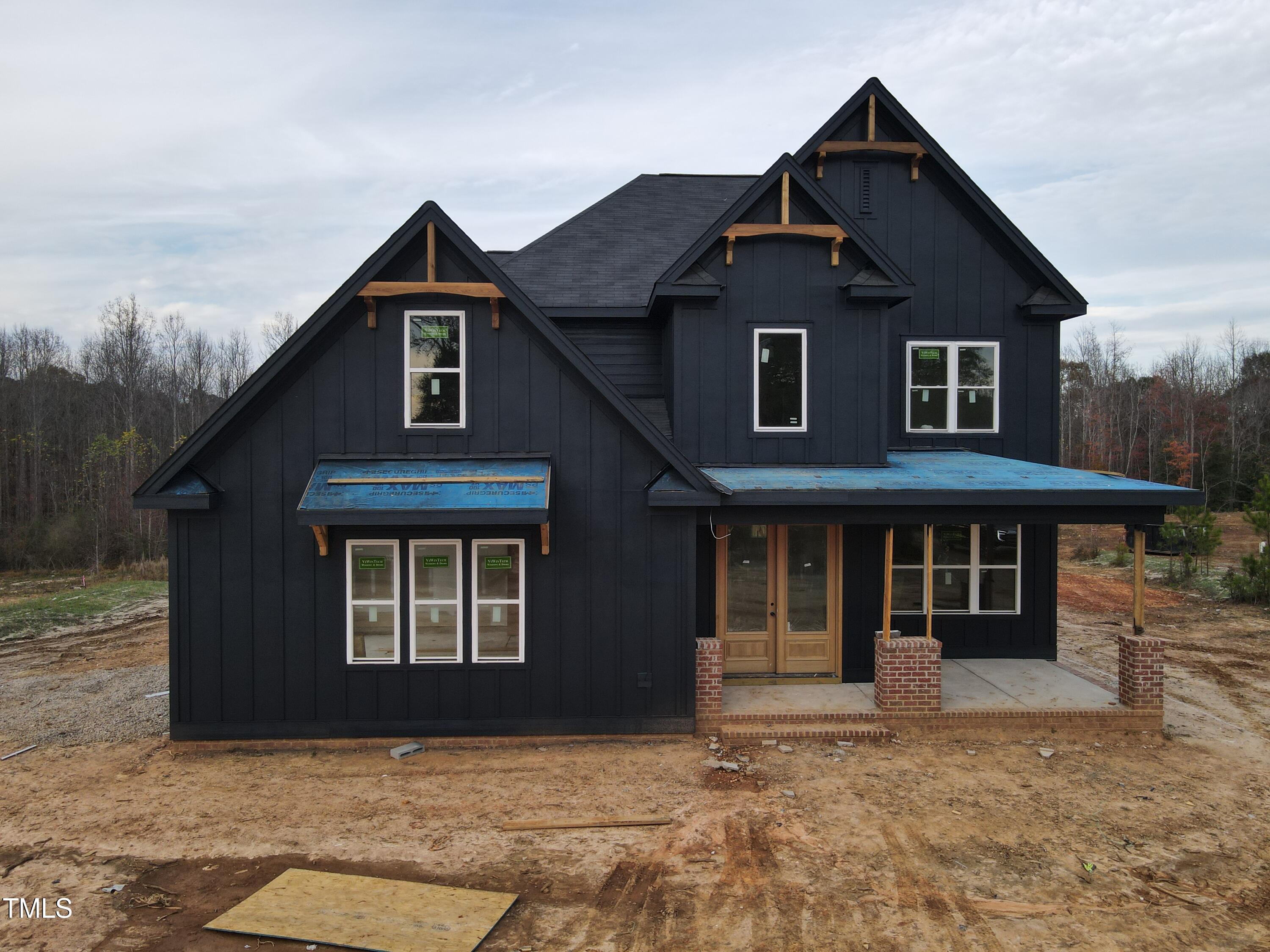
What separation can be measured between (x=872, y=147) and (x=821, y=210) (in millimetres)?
2483

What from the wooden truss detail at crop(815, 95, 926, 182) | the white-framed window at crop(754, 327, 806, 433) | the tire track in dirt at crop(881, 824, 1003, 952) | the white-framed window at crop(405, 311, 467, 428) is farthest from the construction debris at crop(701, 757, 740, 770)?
the wooden truss detail at crop(815, 95, 926, 182)

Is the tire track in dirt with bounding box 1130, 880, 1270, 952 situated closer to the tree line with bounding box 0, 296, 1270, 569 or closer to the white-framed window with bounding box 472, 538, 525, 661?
the white-framed window with bounding box 472, 538, 525, 661

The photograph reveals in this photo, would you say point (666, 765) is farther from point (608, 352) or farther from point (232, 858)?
point (608, 352)

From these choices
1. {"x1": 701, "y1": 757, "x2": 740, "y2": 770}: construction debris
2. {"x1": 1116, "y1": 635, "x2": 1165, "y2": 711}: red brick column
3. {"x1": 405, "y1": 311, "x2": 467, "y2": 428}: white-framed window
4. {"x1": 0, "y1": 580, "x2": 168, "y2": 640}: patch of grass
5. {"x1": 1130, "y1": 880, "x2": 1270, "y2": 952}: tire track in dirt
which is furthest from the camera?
{"x1": 0, "y1": 580, "x2": 168, "y2": 640}: patch of grass

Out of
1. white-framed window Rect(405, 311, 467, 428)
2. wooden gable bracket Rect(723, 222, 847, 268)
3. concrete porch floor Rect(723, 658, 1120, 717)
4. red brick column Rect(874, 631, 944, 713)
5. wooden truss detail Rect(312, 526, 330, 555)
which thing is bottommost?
concrete porch floor Rect(723, 658, 1120, 717)

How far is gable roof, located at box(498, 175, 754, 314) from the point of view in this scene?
1203 centimetres

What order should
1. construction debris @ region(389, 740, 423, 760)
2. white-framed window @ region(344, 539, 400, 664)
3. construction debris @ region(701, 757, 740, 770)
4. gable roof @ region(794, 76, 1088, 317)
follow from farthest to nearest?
gable roof @ region(794, 76, 1088, 317) < white-framed window @ region(344, 539, 400, 664) < construction debris @ region(389, 740, 423, 760) < construction debris @ region(701, 757, 740, 770)

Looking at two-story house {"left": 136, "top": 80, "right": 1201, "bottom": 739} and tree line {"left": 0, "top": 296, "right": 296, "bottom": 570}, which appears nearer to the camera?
two-story house {"left": 136, "top": 80, "right": 1201, "bottom": 739}

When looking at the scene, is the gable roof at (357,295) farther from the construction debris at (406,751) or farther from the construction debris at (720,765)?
the construction debris at (406,751)

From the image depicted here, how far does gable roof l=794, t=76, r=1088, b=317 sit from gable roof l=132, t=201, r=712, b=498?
567 cm

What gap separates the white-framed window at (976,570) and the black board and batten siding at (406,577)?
488 centimetres

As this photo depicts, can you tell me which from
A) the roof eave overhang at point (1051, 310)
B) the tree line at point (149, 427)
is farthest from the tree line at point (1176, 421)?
the roof eave overhang at point (1051, 310)

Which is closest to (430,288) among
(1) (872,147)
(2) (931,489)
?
(2) (931,489)

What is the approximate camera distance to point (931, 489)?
29.7 ft
